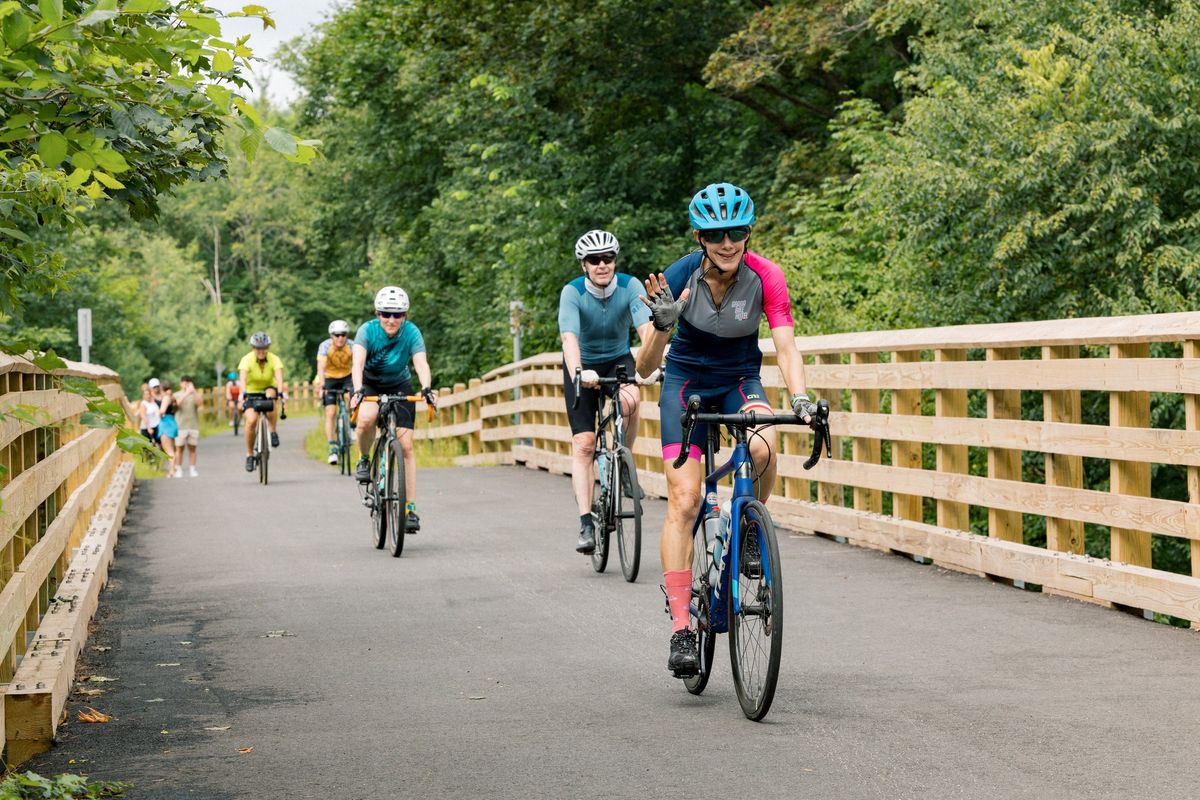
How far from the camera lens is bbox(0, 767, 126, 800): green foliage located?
486cm

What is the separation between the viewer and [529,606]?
30.6ft

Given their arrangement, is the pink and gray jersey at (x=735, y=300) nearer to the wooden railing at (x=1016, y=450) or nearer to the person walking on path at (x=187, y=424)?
the wooden railing at (x=1016, y=450)

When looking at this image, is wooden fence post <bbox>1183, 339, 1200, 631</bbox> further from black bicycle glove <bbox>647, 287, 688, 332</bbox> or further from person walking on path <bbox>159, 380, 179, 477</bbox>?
person walking on path <bbox>159, 380, 179, 477</bbox>

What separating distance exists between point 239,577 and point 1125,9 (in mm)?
12542

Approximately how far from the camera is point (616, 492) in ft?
34.1

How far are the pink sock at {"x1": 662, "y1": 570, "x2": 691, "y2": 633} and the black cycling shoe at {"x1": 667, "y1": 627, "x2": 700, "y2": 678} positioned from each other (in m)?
0.05

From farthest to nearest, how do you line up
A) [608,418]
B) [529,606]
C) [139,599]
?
[608,418] < [139,599] < [529,606]

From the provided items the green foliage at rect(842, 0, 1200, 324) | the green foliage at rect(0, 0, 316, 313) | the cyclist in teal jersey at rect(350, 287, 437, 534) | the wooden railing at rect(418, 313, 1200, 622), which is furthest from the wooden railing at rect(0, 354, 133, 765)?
the green foliage at rect(842, 0, 1200, 324)

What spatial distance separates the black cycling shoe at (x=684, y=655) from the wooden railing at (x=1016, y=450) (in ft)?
8.70

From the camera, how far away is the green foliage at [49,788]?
486 cm

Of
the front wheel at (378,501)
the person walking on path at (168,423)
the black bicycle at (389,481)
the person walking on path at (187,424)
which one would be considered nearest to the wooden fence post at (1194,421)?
the black bicycle at (389,481)

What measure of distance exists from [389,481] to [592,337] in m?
2.17

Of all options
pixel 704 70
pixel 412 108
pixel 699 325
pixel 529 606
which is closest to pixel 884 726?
pixel 699 325

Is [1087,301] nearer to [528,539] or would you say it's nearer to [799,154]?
[528,539]
